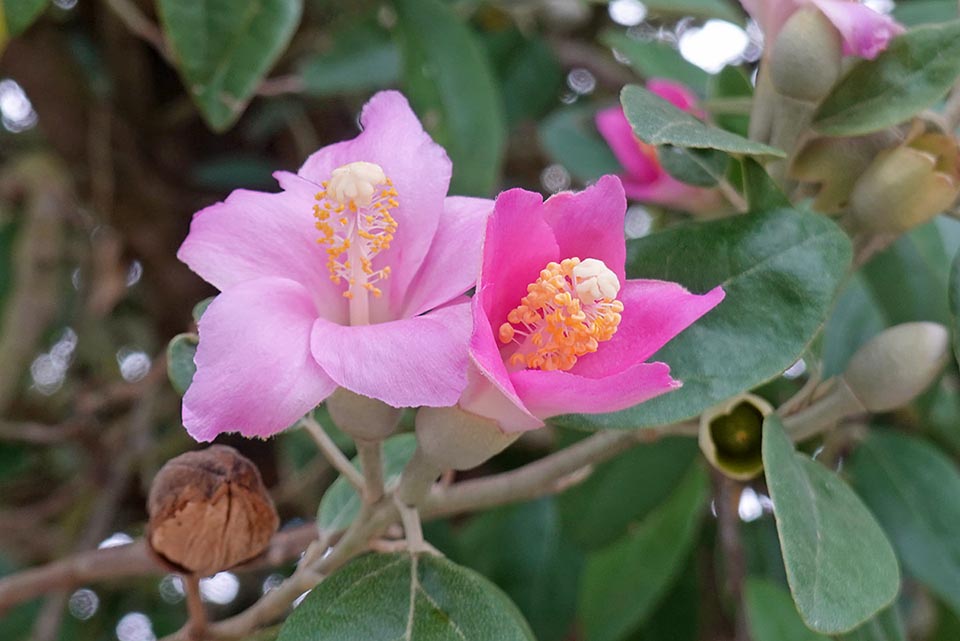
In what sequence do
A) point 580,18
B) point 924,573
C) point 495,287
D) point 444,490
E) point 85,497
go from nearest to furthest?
point 495,287, point 444,490, point 924,573, point 85,497, point 580,18

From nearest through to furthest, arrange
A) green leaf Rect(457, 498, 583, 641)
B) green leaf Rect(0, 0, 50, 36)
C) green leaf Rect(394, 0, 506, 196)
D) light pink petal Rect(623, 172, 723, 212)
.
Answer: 1. green leaf Rect(0, 0, 50, 36)
2. light pink petal Rect(623, 172, 723, 212)
3. green leaf Rect(394, 0, 506, 196)
4. green leaf Rect(457, 498, 583, 641)

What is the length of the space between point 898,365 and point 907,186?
112mm

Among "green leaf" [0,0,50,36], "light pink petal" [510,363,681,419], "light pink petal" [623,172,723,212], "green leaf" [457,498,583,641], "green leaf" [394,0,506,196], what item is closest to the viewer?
"light pink petal" [510,363,681,419]

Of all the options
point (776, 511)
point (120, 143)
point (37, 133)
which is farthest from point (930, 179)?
point (37, 133)

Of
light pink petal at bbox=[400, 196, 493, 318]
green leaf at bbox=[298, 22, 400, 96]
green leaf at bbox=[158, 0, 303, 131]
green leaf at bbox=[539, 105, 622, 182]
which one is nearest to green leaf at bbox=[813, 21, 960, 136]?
light pink petal at bbox=[400, 196, 493, 318]

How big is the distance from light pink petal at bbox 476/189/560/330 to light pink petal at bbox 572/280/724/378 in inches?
1.9

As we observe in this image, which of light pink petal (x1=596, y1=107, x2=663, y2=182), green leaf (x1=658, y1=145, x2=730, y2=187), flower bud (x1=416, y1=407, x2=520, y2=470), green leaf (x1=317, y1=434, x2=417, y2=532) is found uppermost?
green leaf (x1=658, y1=145, x2=730, y2=187)

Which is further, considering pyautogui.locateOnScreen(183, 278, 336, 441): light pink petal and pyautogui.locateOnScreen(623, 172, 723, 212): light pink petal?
pyautogui.locateOnScreen(623, 172, 723, 212): light pink petal

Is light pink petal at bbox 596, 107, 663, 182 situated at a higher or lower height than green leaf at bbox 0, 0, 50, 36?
lower

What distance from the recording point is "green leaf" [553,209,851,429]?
1.75 ft

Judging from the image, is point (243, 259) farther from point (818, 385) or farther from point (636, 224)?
point (636, 224)

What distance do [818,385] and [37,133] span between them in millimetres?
1570

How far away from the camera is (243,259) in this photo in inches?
20.1

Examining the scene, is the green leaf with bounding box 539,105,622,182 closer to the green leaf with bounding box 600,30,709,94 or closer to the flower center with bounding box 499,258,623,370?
the green leaf with bounding box 600,30,709,94
